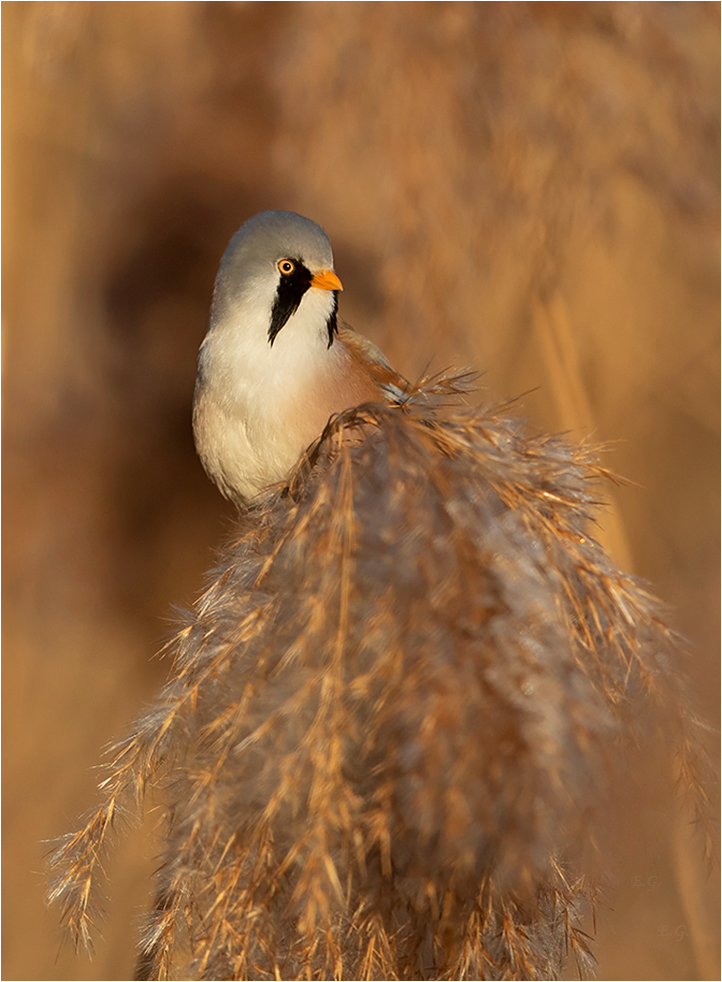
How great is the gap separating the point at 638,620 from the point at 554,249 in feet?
3.14

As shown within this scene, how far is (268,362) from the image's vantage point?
128cm

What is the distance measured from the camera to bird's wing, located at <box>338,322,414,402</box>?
1.40 meters

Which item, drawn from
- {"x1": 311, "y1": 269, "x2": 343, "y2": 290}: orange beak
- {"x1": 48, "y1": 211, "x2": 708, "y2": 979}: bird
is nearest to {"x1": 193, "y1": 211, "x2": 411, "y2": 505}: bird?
{"x1": 311, "y1": 269, "x2": 343, "y2": 290}: orange beak

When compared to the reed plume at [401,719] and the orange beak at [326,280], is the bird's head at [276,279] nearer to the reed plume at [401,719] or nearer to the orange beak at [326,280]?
the orange beak at [326,280]

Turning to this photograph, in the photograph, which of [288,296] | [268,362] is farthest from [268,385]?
[288,296]

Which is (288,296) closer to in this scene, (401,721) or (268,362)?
(268,362)

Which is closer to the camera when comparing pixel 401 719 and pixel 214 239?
pixel 401 719

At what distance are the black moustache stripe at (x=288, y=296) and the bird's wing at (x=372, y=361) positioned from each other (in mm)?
139

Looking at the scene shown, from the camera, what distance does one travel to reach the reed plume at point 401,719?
66cm

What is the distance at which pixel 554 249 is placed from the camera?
1.55 metres

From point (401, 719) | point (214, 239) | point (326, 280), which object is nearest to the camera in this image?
point (401, 719)

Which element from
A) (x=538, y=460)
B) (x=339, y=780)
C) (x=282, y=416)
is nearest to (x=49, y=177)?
(x=282, y=416)

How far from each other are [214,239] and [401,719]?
43.9 inches

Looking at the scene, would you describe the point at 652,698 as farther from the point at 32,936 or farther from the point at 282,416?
the point at 32,936
